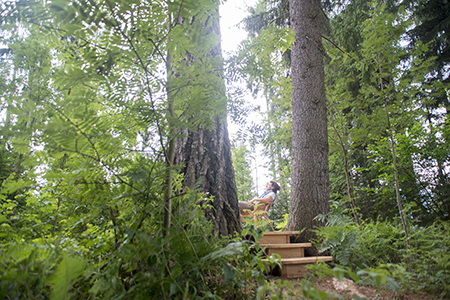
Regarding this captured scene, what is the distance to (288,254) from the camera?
2.67m

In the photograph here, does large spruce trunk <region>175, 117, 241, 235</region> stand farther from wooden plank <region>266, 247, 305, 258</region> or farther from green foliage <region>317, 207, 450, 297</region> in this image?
wooden plank <region>266, 247, 305, 258</region>

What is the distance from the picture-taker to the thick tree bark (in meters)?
3.11

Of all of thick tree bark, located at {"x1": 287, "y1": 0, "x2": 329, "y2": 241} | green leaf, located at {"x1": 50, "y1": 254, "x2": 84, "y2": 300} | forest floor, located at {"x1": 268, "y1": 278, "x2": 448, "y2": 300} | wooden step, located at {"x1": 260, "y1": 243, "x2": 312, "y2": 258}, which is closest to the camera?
green leaf, located at {"x1": 50, "y1": 254, "x2": 84, "y2": 300}

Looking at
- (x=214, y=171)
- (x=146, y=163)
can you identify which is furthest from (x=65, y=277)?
(x=214, y=171)

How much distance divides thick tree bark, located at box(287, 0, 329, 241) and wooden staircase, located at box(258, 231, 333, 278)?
0.89ft

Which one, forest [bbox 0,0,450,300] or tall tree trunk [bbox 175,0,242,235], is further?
tall tree trunk [bbox 175,0,242,235]

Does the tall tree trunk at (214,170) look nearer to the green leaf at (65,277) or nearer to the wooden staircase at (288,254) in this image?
the wooden staircase at (288,254)

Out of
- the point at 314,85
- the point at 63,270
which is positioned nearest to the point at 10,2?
the point at 63,270

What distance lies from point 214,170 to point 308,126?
2259 mm

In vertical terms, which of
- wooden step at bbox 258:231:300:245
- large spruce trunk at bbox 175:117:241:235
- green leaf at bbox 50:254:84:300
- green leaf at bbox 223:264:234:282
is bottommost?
wooden step at bbox 258:231:300:245

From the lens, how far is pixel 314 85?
3.69 m

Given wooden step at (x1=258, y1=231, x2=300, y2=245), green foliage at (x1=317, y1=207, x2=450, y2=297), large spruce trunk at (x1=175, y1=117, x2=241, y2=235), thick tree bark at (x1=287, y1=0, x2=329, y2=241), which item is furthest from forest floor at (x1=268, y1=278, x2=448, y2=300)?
thick tree bark at (x1=287, y1=0, x2=329, y2=241)

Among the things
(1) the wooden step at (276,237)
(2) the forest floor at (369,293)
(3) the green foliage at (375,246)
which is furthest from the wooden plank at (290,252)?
(2) the forest floor at (369,293)

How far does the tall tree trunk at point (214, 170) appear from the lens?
1.64m
